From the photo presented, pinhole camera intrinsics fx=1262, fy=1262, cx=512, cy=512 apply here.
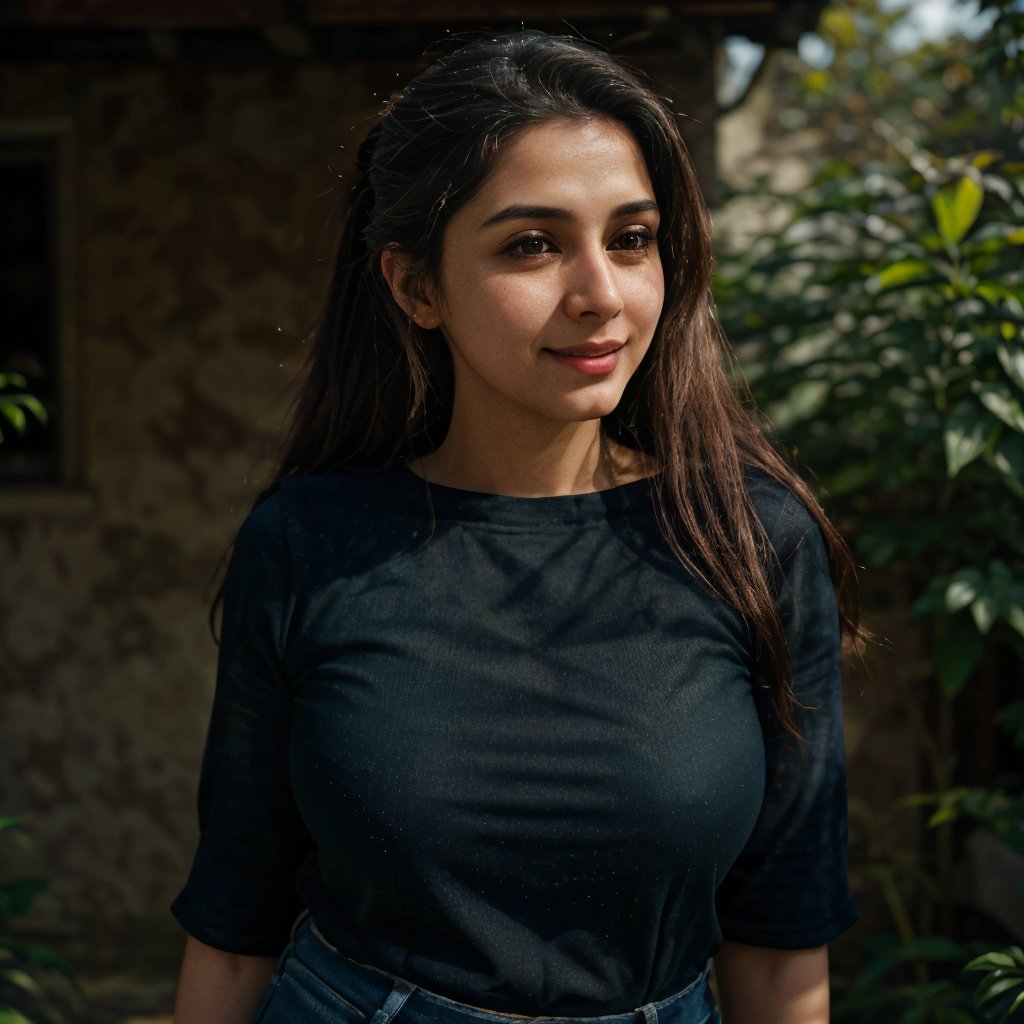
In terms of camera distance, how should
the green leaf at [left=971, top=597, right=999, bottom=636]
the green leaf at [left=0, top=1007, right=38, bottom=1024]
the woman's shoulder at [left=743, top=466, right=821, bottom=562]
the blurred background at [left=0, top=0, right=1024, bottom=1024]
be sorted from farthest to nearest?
the blurred background at [left=0, top=0, right=1024, bottom=1024]
the green leaf at [left=971, top=597, right=999, bottom=636]
the green leaf at [left=0, top=1007, right=38, bottom=1024]
the woman's shoulder at [left=743, top=466, right=821, bottom=562]

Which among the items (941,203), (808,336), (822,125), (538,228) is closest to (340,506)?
(538,228)

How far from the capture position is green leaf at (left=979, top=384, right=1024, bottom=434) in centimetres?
244

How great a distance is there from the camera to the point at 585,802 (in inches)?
50.6

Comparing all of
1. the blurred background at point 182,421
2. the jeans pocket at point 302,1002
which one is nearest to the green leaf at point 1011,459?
the blurred background at point 182,421

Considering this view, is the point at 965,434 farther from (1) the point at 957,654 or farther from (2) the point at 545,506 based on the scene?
Result: (2) the point at 545,506

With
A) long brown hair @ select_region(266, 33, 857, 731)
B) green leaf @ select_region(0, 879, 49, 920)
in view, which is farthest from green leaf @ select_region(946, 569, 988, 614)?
green leaf @ select_region(0, 879, 49, 920)

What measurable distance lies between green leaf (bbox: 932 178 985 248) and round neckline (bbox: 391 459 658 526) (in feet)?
4.58

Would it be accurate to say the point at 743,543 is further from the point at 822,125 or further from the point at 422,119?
the point at 822,125

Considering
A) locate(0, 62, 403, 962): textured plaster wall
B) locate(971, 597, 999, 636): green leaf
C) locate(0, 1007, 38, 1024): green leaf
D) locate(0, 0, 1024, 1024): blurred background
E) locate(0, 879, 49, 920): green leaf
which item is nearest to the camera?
locate(0, 1007, 38, 1024): green leaf

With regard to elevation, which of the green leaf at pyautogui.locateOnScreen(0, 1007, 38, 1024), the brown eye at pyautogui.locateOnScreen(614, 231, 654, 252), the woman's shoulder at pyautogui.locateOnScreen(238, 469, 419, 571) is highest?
the brown eye at pyautogui.locateOnScreen(614, 231, 654, 252)

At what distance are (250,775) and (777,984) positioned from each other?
64 centimetres

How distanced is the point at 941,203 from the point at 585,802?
176 centimetres

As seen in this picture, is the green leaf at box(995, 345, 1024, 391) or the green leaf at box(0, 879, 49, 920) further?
the green leaf at box(995, 345, 1024, 391)

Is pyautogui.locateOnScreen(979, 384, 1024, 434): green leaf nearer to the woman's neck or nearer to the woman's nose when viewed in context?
the woman's neck
